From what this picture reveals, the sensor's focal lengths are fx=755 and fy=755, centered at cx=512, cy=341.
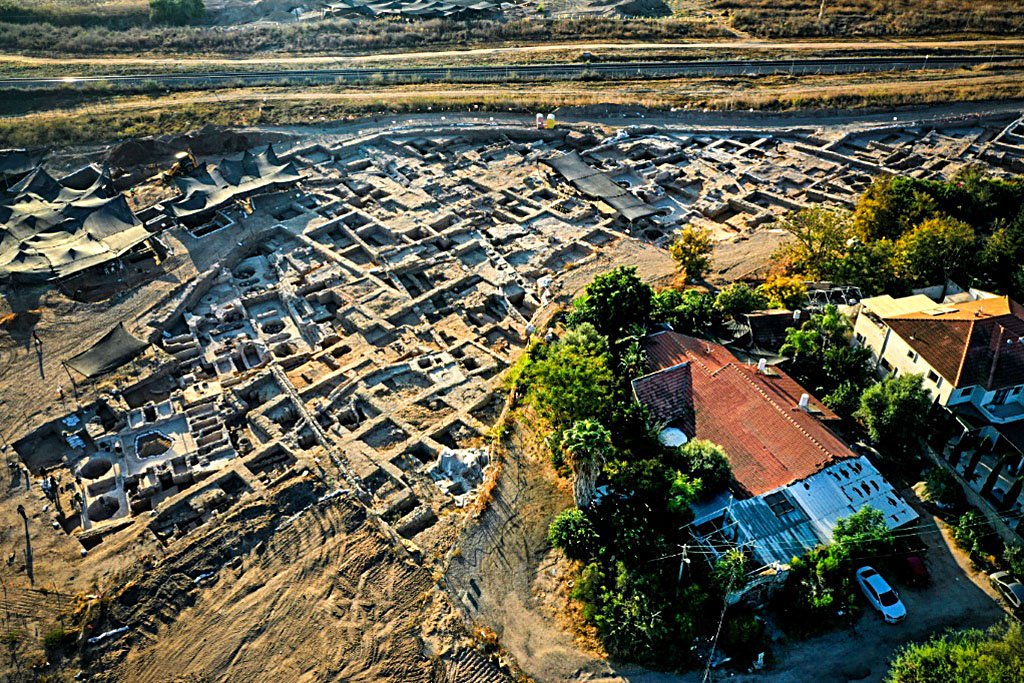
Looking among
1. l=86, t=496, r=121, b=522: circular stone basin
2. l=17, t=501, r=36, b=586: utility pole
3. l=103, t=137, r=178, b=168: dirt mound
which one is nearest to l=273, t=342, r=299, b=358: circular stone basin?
l=86, t=496, r=121, b=522: circular stone basin

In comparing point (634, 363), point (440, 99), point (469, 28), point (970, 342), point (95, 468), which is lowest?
point (95, 468)

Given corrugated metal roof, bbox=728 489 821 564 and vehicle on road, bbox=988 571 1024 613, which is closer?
vehicle on road, bbox=988 571 1024 613

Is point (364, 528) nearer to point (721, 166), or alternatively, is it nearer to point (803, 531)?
point (803, 531)

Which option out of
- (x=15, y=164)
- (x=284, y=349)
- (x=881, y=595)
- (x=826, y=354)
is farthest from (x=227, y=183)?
(x=881, y=595)

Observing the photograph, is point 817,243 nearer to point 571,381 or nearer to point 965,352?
point 965,352

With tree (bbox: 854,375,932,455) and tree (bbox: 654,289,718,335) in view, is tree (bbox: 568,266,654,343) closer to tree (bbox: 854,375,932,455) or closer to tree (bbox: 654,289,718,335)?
tree (bbox: 654,289,718,335)

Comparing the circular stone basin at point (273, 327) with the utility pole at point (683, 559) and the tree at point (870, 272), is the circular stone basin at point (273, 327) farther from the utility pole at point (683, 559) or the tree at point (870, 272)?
the tree at point (870, 272)
